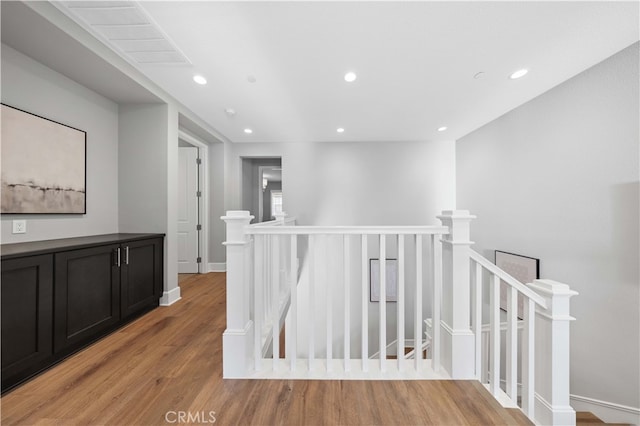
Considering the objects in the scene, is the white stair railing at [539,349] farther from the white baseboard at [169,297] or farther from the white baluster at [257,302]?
the white baseboard at [169,297]

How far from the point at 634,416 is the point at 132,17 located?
4.78 metres

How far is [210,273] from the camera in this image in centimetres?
424

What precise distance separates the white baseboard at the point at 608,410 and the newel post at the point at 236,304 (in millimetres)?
2985

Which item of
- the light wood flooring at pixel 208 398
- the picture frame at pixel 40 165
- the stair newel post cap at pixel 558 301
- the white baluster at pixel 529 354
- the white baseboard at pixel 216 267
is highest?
the picture frame at pixel 40 165

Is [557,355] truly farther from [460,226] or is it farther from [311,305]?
[311,305]

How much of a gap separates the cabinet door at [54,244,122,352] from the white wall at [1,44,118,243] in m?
0.57

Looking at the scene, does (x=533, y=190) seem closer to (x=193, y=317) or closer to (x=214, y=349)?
(x=214, y=349)

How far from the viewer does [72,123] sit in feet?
7.62

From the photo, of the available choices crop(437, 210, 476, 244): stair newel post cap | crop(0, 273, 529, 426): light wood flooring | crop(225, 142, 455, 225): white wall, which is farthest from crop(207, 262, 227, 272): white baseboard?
crop(437, 210, 476, 244): stair newel post cap

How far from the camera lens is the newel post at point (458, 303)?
4.88 ft

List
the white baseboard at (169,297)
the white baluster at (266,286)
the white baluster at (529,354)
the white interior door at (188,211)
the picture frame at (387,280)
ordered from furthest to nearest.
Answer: the picture frame at (387,280) < the white interior door at (188,211) < the white baseboard at (169,297) < the white baluster at (266,286) < the white baluster at (529,354)

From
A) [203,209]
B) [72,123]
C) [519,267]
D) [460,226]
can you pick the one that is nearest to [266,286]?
[460,226]

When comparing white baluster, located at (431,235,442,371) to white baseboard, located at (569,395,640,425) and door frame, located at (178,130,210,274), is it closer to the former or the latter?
white baseboard, located at (569,395,640,425)

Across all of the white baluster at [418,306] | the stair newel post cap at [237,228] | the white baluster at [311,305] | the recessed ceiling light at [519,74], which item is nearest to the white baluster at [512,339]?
the white baluster at [418,306]
